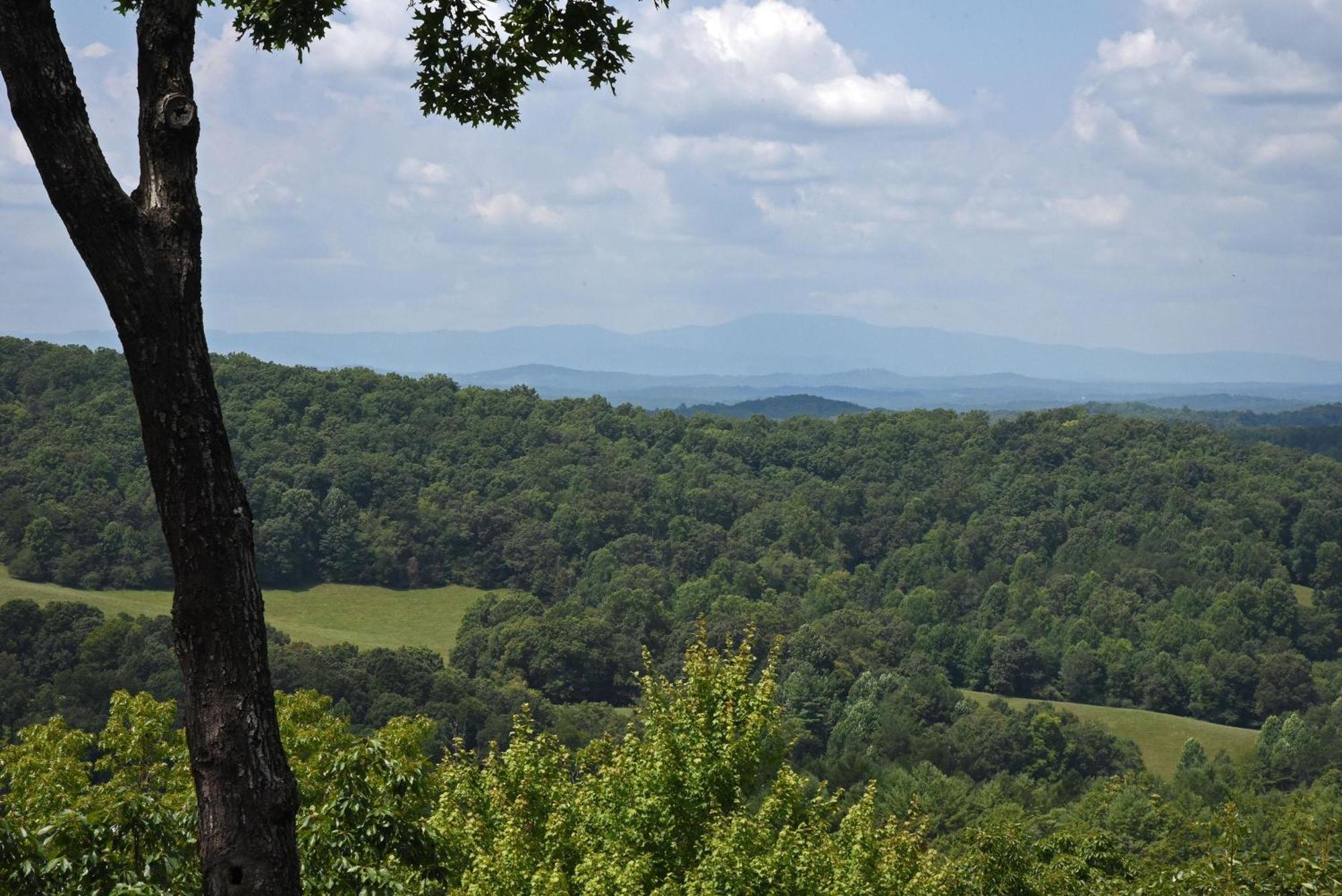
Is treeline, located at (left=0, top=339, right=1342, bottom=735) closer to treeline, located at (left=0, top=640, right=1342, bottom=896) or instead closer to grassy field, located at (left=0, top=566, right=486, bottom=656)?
grassy field, located at (left=0, top=566, right=486, bottom=656)

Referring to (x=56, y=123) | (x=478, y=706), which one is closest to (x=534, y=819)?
(x=56, y=123)

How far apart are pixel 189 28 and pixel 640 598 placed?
78609mm

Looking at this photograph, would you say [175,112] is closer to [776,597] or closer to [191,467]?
[191,467]

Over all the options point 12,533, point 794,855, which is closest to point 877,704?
point 12,533

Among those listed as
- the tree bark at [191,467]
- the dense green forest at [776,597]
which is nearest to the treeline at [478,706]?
the dense green forest at [776,597]

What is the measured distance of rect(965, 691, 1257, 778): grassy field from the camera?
6712cm

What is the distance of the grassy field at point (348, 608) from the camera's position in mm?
65812

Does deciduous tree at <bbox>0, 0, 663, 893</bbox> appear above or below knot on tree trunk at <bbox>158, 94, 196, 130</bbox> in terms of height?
below

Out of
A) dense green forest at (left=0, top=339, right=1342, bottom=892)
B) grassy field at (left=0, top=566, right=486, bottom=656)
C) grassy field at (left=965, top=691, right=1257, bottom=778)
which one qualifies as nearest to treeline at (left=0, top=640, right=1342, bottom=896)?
dense green forest at (left=0, top=339, right=1342, bottom=892)

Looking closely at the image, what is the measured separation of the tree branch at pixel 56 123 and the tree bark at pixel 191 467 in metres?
0.01

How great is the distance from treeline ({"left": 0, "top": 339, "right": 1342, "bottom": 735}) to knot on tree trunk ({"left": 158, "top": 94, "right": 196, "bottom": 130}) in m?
64.2

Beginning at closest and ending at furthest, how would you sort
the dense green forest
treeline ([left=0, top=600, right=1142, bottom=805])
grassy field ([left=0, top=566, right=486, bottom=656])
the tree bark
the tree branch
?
1. the tree branch
2. the tree bark
3. the dense green forest
4. treeline ([left=0, top=600, right=1142, bottom=805])
5. grassy field ([left=0, top=566, right=486, bottom=656])

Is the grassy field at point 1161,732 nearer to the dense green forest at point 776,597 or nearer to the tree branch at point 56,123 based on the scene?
the dense green forest at point 776,597

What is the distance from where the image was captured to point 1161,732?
237ft
